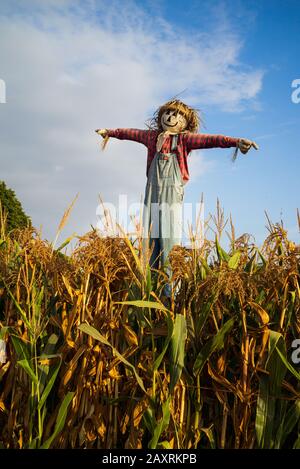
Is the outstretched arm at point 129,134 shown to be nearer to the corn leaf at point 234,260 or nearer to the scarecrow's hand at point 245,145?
the scarecrow's hand at point 245,145

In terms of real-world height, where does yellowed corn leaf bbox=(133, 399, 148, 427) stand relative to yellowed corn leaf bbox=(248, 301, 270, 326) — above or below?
below

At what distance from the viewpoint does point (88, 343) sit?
2180 mm

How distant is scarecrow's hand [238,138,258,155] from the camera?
4867mm

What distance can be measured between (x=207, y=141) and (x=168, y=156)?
1.40 feet

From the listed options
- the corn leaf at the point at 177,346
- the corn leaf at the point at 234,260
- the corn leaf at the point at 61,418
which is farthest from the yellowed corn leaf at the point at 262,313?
the corn leaf at the point at 61,418

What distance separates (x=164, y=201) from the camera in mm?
5027

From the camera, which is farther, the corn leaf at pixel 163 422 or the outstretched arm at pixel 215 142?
the outstretched arm at pixel 215 142

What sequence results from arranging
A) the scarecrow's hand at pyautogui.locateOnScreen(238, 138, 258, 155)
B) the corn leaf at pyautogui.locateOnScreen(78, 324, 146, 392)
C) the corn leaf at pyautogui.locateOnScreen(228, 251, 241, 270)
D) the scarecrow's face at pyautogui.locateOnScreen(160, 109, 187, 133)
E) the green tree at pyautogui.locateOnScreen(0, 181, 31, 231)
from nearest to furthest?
the corn leaf at pyautogui.locateOnScreen(78, 324, 146, 392) → the corn leaf at pyautogui.locateOnScreen(228, 251, 241, 270) → the scarecrow's hand at pyautogui.locateOnScreen(238, 138, 258, 155) → the scarecrow's face at pyautogui.locateOnScreen(160, 109, 187, 133) → the green tree at pyautogui.locateOnScreen(0, 181, 31, 231)

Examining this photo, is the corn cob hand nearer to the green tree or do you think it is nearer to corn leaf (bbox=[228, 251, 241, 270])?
corn leaf (bbox=[228, 251, 241, 270])

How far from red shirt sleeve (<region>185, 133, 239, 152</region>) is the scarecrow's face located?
24cm

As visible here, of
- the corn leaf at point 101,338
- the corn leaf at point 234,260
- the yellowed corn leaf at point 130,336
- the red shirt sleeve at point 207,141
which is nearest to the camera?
the corn leaf at point 101,338

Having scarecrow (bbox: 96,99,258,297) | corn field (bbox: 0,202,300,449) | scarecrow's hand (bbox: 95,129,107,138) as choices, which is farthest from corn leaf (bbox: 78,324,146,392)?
scarecrow's hand (bbox: 95,129,107,138)

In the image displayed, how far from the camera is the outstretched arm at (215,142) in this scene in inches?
193

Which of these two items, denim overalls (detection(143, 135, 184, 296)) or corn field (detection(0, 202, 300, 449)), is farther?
denim overalls (detection(143, 135, 184, 296))
